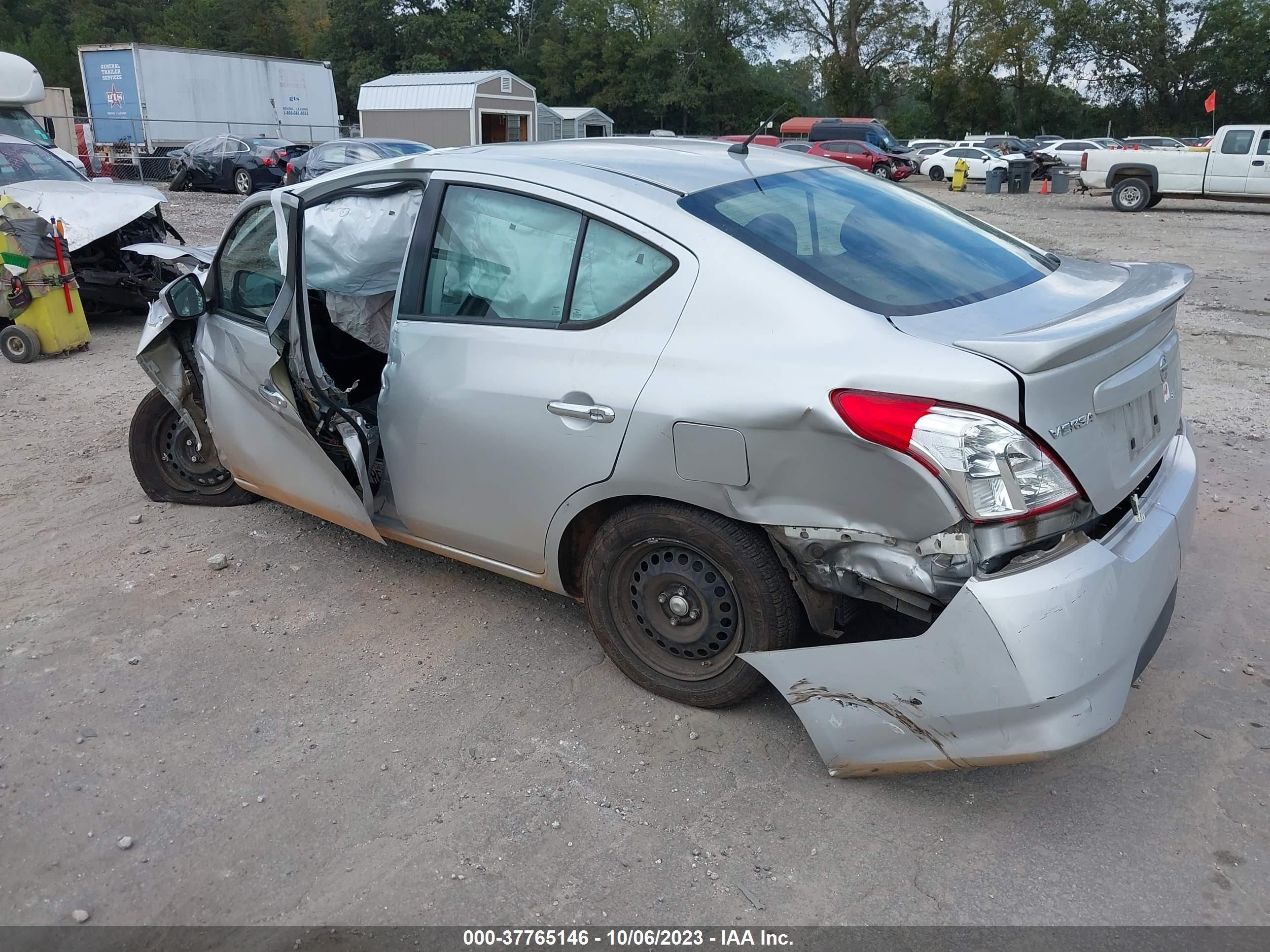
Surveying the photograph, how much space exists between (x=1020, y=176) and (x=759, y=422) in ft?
90.4

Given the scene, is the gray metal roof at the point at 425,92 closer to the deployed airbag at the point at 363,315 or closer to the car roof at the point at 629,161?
the deployed airbag at the point at 363,315

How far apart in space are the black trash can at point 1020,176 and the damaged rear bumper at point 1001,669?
27050mm

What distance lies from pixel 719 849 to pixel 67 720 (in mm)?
2241

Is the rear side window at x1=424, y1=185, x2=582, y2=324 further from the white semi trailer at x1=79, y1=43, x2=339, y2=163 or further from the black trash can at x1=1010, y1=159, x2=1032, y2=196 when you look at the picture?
the white semi trailer at x1=79, y1=43, x2=339, y2=163

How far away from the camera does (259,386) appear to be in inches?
156

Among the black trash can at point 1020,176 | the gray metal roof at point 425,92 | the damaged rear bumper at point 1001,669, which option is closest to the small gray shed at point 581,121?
the gray metal roof at point 425,92

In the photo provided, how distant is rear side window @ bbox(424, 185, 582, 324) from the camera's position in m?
3.24

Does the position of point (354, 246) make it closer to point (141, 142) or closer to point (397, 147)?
point (397, 147)

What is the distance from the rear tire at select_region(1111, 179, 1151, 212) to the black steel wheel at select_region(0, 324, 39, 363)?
20.9 m

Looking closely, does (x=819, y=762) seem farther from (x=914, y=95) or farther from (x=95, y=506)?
(x=914, y=95)

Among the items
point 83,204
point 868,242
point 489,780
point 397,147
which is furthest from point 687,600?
point 397,147

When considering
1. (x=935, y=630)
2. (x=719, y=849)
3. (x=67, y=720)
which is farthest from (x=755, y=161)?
(x=67, y=720)

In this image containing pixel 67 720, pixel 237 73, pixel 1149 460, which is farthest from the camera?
pixel 237 73

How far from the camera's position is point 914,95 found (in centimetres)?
6216
